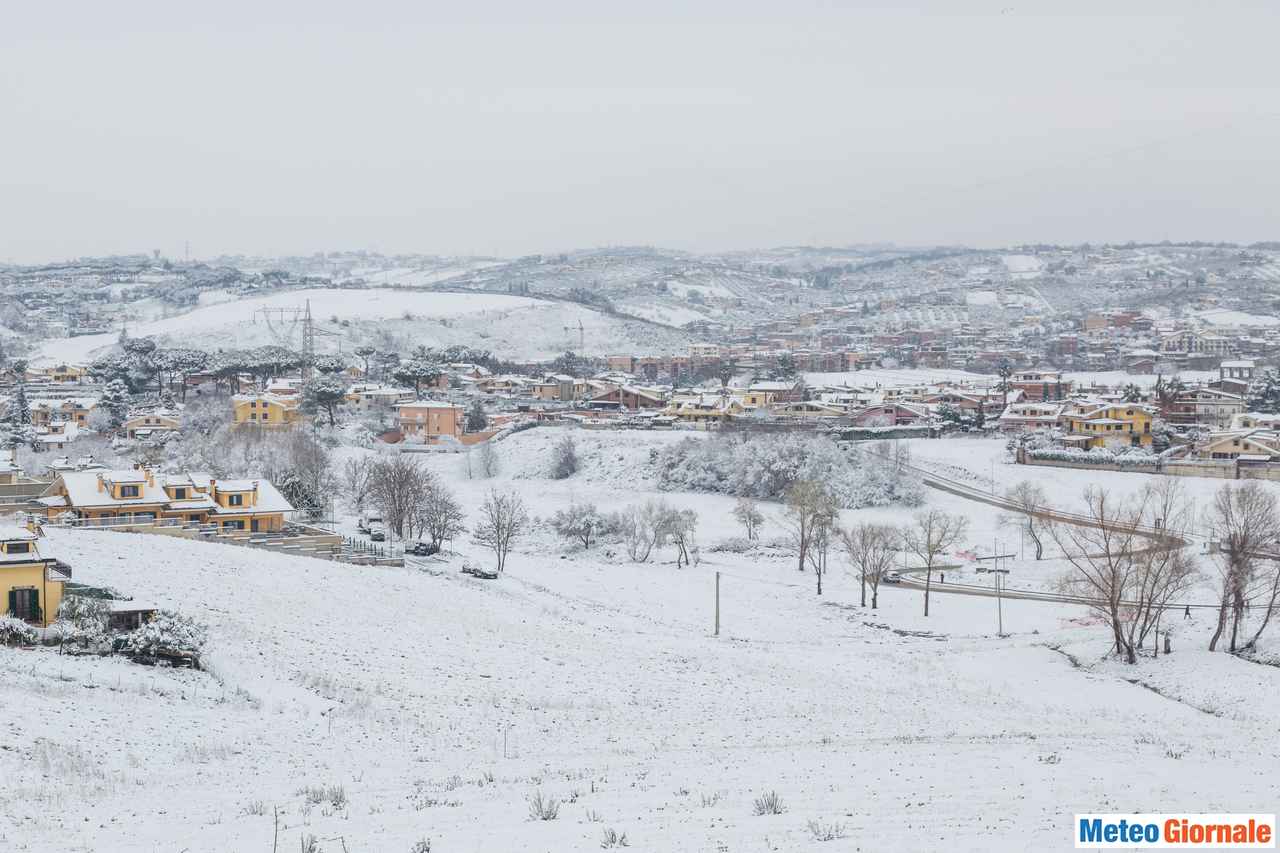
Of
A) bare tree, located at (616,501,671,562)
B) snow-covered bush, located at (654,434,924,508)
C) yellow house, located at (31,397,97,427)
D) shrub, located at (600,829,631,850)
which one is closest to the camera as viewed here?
shrub, located at (600,829,631,850)

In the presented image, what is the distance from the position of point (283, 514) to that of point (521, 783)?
72.8 ft

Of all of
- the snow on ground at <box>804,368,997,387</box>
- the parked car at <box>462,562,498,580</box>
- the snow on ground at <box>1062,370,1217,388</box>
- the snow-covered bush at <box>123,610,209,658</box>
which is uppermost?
the snow on ground at <box>1062,370,1217,388</box>

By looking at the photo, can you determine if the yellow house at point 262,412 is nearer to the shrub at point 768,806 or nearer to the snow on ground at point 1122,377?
the snow on ground at point 1122,377

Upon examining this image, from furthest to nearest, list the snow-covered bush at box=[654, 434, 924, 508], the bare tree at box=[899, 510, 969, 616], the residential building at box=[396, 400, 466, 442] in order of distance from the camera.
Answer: the residential building at box=[396, 400, 466, 442] → the snow-covered bush at box=[654, 434, 924, 508] → the bare tree at box=[899, 510, 969, 616]

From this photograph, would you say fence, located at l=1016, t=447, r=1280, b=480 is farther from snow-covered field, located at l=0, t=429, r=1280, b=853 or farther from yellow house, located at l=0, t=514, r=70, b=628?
yellow house, located at l=0, t=514, r=70, b=628

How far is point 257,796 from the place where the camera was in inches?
548

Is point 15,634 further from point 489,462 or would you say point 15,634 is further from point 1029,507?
point 489,462

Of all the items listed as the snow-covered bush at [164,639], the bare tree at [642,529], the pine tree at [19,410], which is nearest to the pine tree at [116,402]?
the pine tree at [19,410]

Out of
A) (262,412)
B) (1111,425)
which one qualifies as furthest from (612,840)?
(262,412)

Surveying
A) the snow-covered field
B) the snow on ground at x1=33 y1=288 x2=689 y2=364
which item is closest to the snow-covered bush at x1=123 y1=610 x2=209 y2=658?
the snow-covered field

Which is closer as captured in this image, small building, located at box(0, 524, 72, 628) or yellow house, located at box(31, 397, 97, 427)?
small building, located at box(0, 524, 72, 628)

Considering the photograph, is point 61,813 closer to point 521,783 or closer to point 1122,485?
point 521,783

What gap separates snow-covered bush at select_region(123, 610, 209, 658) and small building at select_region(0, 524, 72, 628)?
1835mm

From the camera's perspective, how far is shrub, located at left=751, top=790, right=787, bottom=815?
1330cm
